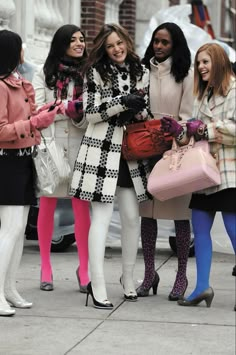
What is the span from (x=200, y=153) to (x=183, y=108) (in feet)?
1.86

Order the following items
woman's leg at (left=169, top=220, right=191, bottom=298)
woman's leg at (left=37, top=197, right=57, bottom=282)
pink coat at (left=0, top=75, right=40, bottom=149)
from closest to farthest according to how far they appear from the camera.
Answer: pink coat at (left=0, top=75, right=40, bottom=149)
woman's leg at (left=169, top=220, right=191, bottom=298)
woman's leg at (left=37, top=197, right=57, bottom=282)

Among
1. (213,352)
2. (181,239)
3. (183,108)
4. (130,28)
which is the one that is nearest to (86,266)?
(181,239)

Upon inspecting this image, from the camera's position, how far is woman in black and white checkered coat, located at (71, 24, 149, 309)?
23.9 ft

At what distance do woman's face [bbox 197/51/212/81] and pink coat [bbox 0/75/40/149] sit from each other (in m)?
1.15

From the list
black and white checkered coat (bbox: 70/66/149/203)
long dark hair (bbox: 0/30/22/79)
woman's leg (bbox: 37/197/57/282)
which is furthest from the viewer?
woman's leg (bbox: 37/197/57/282)

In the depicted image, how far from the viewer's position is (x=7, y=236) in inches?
276

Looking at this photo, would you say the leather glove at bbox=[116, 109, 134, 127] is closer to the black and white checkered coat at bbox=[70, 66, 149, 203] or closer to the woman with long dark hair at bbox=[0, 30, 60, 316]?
the black and white checkered coat at bbox=[70, 66, 149, 203]

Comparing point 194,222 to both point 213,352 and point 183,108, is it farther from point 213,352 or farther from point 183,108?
point 213,352

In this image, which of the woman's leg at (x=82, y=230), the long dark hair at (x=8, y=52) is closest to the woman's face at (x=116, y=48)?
the long dark hair at (x=8, y=52)

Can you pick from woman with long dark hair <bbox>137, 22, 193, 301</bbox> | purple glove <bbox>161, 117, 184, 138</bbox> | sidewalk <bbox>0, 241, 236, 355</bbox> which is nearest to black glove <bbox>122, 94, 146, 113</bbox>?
purple glove <bbox>161, 117, 184, 138</bbox>

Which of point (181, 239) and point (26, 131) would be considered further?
point (181, 239)

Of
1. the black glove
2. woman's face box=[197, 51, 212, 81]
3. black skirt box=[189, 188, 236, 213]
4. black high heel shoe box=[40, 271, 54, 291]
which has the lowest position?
black high heel shoe box=[40, 271, 54, 291]

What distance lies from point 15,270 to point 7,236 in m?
0.34

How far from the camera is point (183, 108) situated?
A: 24.8 feet
